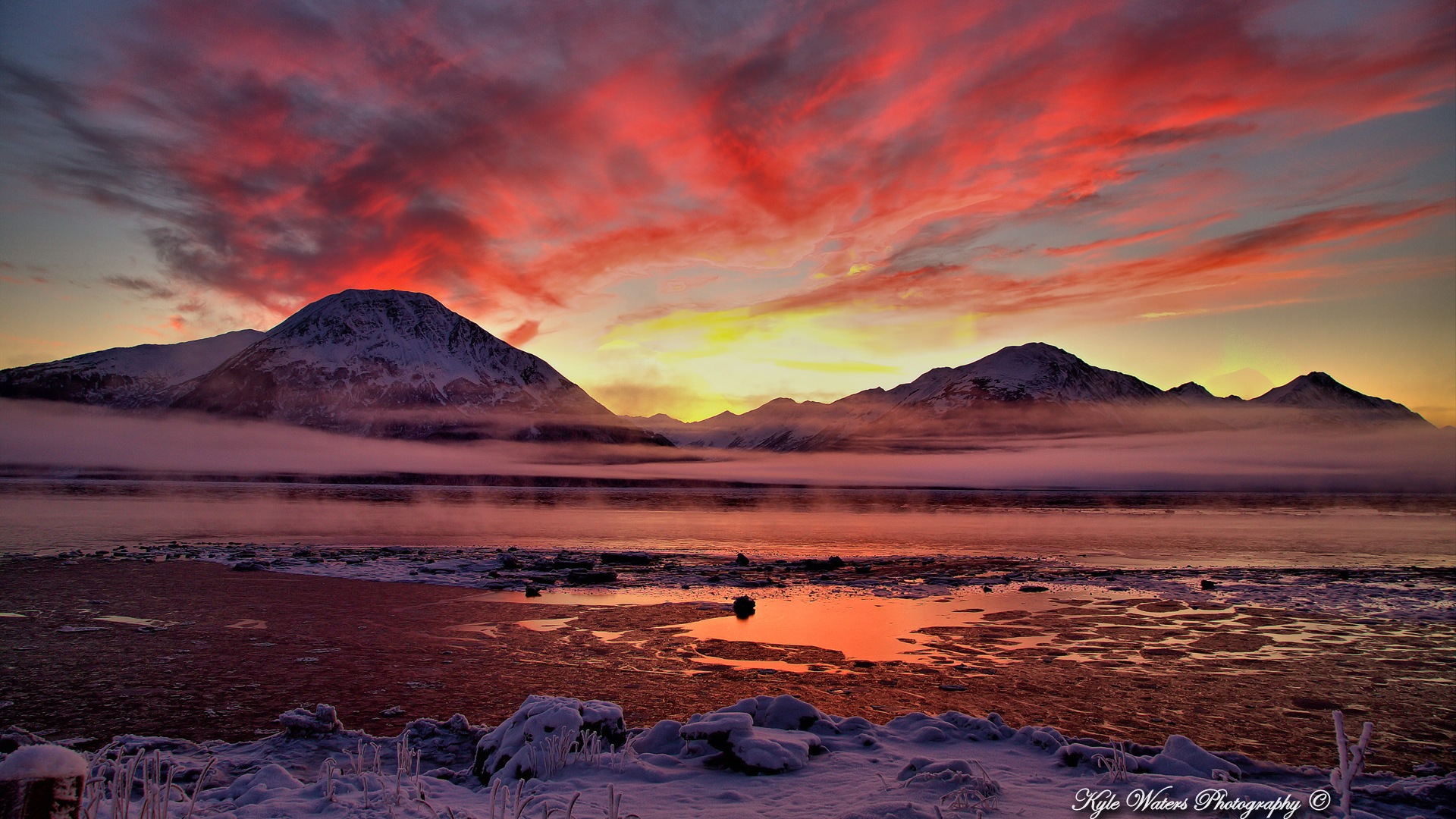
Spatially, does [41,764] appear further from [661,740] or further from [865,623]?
[865,623]

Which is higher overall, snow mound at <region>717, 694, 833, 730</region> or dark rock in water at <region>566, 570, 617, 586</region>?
snow mound at <region>717, 694, 833, 730</region>

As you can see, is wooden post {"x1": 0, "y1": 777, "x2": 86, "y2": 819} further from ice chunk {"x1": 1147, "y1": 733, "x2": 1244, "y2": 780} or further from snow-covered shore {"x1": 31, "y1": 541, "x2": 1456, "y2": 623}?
snow-covered shore {"x1": 31, "y1": 541, "x2": 1456, "y2": 623}

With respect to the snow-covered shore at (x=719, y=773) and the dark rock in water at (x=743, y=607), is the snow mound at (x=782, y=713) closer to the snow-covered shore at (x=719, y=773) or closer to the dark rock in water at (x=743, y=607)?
the snow-covered shore at (x=719, y=773)

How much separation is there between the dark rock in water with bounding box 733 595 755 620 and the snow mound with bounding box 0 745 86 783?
57.3ft

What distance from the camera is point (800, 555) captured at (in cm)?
3991

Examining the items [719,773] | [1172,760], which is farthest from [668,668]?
[1172,760]

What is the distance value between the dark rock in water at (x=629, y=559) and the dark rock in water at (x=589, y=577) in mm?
5090

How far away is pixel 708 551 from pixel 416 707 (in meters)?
30.4

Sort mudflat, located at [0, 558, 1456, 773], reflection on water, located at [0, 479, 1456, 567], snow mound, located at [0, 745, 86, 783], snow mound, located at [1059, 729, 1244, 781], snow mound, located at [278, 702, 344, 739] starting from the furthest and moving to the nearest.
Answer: reflection on water, located at [0, 479, 1456, 567] < mudflat, located at [0, 558, 1456, 773] < snow mound, located at [278, 702, 344, 739] < snow mound, located at [1059, 729, 1244, 781] < snow mound, located at [0, 745, 86, 783]

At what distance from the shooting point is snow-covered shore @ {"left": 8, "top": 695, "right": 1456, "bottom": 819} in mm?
6969

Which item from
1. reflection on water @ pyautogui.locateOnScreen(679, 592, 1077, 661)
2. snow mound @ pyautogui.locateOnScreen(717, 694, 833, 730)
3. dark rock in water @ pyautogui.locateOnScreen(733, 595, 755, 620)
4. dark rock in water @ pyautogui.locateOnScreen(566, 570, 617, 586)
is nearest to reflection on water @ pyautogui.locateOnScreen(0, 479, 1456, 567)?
dark rock in water @ pyautogui.locateOnScreen(566, 570, 617, 586)

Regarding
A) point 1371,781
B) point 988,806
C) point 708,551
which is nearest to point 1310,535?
point 708,551

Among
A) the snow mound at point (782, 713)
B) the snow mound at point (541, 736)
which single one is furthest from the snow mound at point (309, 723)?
the snow mound at point (782, 713)

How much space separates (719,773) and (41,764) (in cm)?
626
